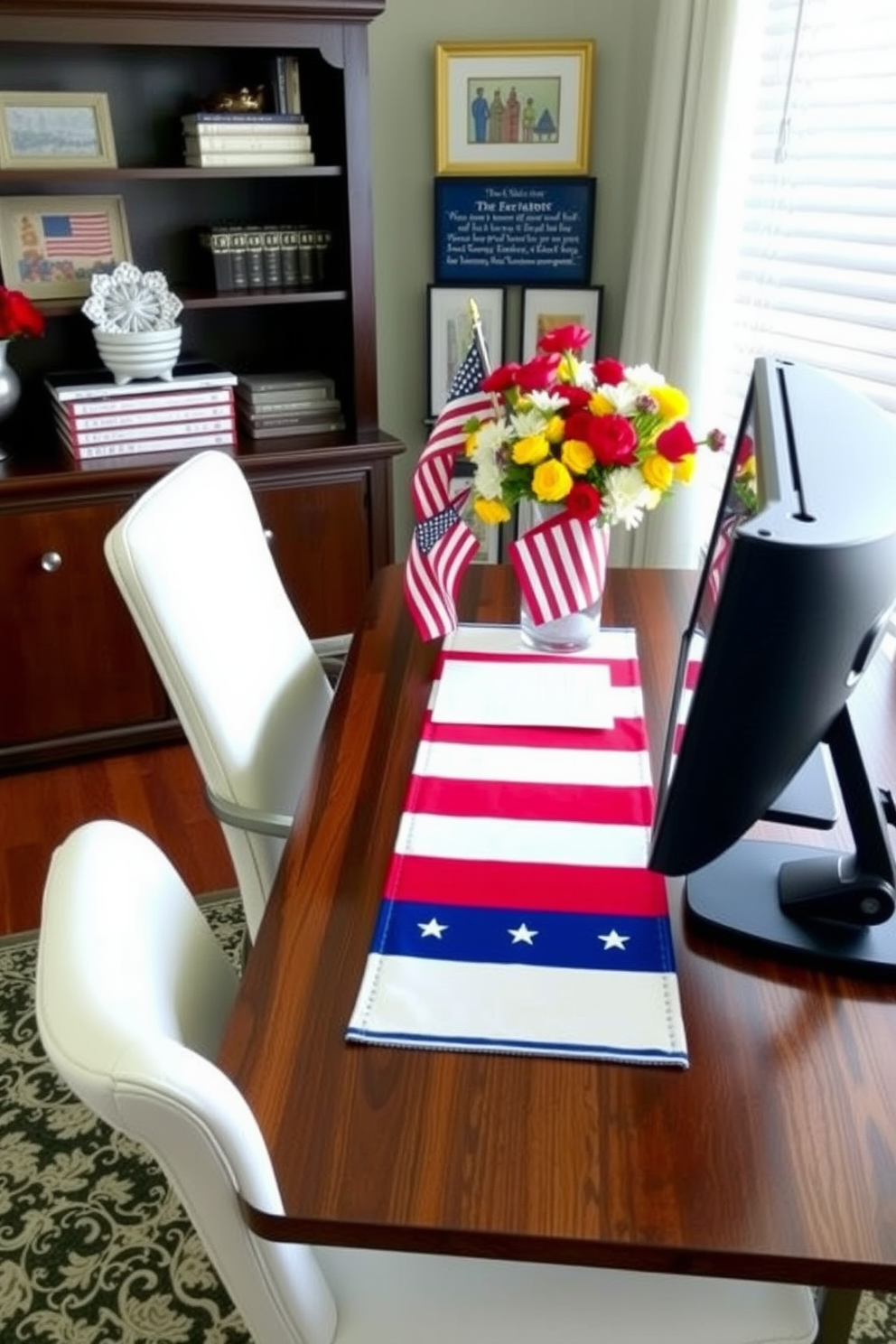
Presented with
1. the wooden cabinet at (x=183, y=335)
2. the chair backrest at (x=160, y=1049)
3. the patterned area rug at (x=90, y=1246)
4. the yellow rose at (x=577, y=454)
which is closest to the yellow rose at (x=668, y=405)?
the yellow rose at (x=577, y=454)

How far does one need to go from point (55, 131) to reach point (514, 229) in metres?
1.16

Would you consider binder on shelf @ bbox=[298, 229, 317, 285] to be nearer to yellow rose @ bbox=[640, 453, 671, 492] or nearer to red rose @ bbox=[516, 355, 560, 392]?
red rose @ bbox=[516, 355, 560, 392]

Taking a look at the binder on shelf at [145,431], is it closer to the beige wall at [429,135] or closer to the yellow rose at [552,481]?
the beige wall at [429,135]

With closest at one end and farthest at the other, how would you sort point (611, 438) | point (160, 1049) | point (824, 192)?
1. point (160, 1049)
2. point (611, 438)
3. point (824, 192)

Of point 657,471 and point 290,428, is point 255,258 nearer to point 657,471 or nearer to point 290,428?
point 290,428

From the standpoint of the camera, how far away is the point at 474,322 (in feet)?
4.87

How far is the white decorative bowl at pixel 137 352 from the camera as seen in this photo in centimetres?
239

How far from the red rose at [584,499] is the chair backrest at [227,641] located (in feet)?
1.52

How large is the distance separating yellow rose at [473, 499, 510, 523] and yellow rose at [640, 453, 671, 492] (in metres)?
0.18

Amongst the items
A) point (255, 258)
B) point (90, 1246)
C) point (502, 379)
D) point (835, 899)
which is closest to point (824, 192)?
point (502, 379)

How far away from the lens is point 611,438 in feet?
4.35

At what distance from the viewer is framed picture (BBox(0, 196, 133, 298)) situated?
243cm

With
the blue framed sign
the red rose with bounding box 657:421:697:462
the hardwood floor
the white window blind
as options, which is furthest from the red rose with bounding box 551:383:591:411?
the blue framed sign

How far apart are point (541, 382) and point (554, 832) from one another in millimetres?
600
